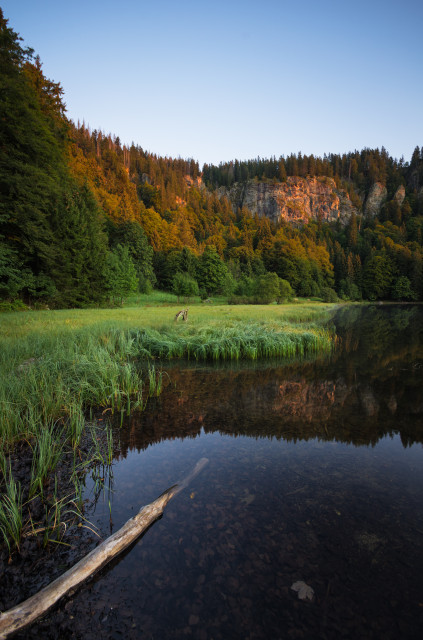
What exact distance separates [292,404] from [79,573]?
568 centimetres

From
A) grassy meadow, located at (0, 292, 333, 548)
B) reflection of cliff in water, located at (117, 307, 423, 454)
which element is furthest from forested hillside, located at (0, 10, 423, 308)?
reflection of cliff in water, located at (117, 307, 423, 454)

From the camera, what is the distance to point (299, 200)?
161 meters

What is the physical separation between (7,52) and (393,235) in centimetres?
11874

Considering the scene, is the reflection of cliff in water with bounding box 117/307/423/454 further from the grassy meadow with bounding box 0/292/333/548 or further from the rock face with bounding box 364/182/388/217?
the rock face with bounding box 364/182/388/217

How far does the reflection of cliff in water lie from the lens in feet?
18.3

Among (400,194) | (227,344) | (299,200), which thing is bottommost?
(227,344)

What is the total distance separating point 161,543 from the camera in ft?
9.39

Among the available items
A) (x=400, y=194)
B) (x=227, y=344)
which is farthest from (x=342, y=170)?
(x=227, y=344)

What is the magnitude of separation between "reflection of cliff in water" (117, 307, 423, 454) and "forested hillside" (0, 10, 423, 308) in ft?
65.8

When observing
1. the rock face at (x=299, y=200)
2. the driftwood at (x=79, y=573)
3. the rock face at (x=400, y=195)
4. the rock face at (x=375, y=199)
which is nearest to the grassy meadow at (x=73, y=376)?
the driftwood at (x=79, y=573)

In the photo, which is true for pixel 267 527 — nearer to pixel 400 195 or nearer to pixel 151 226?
pixel 151 226

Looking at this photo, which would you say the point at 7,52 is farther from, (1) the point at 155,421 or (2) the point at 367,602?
(2) the point at 367,602

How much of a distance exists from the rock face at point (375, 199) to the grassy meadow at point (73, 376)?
17961 centimetres

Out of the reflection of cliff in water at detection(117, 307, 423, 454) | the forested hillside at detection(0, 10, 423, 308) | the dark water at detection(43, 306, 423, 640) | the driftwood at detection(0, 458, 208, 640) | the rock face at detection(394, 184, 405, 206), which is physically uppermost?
the rock face at detection(394, 184, 405, 206)
